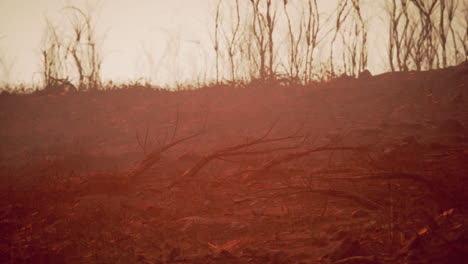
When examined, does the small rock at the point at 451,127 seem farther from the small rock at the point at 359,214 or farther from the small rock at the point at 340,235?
the small rock at the point at 340,235

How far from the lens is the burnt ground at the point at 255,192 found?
226cm

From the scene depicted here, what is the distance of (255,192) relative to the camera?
A: 10.8 feet

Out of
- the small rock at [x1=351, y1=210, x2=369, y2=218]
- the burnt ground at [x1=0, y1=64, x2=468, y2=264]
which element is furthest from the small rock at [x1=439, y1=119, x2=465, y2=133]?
the small rock at [x1=351, y1=210, x2=369, y2=218]

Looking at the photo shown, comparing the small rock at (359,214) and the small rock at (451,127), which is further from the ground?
the small rock at (451,127)

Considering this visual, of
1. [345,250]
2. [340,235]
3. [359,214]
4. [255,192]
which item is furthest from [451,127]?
[345,250]

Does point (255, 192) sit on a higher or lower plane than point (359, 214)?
higher

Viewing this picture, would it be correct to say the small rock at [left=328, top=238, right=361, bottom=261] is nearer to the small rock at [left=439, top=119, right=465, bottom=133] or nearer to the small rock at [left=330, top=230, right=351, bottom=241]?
the small rock at [left=330, top=230, right=351, bottom=241]

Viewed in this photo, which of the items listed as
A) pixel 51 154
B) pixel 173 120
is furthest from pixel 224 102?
pixel 51 154

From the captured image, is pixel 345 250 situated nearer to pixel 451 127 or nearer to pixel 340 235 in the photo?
pixel 340 235

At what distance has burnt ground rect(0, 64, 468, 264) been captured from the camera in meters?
2.26

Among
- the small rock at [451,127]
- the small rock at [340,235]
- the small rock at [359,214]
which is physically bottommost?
the small rock at [340,235]

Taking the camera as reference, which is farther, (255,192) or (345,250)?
(255,192)

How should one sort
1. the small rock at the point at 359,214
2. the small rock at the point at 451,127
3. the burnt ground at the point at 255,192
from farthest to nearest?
1. the small rock at the point at 451,127
2. the small rock at the point at 359,214
3. the burnt ground at the point at 255,192

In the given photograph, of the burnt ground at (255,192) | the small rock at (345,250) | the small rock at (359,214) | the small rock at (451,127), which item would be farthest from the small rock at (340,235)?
the small rock at (451,127)
